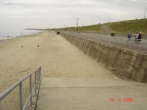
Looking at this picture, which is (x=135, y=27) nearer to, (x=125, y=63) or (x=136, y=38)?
(x=136, y=38)

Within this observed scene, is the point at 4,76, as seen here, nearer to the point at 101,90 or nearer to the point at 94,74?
the point at 94,74

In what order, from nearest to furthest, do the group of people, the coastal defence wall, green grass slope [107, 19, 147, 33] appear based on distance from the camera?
A: the coastal defence wall < the group of people < green grass slope [107, 19, 147, 33]

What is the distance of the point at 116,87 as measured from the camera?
9.55m

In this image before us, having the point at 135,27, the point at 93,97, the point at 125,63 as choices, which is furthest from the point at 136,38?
the point at 135,27

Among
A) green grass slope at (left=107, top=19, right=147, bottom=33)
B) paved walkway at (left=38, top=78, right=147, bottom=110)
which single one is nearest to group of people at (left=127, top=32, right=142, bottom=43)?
paved walkway at (left=38, top=78, right=147, bottom=110)

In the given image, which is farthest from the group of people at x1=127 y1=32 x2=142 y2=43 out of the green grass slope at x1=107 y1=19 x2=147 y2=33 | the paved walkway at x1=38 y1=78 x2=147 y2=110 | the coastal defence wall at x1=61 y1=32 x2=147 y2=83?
the green grass slope at x1=107 y1=19 x2=147 y2=33

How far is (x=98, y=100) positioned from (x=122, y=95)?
1.15m

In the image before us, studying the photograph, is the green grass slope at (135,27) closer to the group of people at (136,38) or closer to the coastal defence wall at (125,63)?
the group of people at (136,38)

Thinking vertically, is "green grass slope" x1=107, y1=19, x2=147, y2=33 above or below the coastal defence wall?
above

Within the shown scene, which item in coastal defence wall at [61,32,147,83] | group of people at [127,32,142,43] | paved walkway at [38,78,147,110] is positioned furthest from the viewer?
group of people at [127,32,142,43]

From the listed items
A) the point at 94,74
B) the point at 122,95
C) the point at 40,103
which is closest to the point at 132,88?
the point at 122,95

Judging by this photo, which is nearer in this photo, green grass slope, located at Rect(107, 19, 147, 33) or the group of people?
the group of people

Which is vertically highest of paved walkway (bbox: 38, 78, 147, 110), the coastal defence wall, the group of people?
the group of people

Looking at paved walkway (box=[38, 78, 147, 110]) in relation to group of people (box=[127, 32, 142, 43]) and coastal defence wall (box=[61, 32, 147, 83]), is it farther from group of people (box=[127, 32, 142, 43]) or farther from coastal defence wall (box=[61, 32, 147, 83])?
group of people (box=[127, 32, 142, 43])
